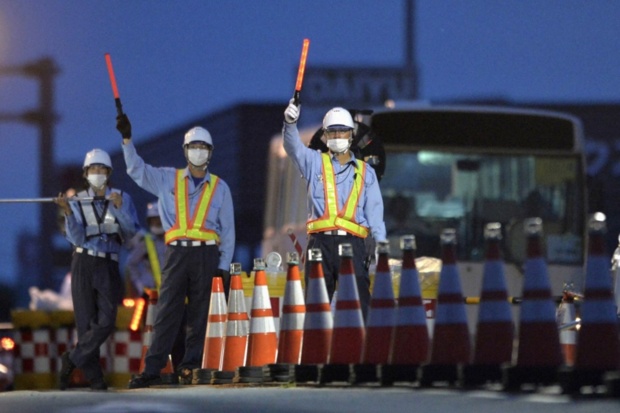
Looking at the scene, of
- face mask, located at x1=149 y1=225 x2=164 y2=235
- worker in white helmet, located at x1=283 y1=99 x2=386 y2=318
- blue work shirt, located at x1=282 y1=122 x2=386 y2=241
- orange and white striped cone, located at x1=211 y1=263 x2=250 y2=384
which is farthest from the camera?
face mask, located at x1=149 y1=225 x2=164 y2=235

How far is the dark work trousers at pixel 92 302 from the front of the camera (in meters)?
16.3

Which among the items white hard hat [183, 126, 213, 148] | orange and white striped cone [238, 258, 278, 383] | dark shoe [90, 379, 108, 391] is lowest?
dark shoe [90, 379, 108, 391]

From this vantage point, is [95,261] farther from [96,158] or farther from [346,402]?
[346,402]

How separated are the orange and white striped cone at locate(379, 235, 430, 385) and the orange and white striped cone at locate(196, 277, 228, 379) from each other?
419cm

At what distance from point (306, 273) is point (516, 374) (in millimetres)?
4218

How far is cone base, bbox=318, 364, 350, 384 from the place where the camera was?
1186cm

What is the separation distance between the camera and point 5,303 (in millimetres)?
116812

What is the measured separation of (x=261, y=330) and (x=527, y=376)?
16.0 feet

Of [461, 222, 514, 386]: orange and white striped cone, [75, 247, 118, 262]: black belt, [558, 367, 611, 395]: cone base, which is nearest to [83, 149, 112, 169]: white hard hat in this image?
[75, 247, 118, 262]: black belt

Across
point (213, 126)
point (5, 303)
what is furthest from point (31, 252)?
point (213, 126)

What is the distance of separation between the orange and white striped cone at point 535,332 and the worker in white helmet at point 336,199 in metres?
4.37

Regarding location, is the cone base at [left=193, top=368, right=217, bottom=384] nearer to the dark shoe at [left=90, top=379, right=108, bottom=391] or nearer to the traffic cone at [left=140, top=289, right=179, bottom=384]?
the dark shoe at [left=90, top=379, right=108, bottom=391]

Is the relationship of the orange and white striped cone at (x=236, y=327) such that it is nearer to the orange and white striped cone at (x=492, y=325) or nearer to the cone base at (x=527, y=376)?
the orange and white striped cone at (x=492, y=325)

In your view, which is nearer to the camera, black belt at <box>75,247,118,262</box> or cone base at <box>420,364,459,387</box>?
cone base at <box>420,364,459,387</box>
